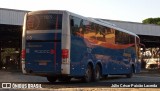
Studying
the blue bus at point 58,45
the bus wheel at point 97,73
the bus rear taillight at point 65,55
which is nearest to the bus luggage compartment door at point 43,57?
the blue bus at point 58,45

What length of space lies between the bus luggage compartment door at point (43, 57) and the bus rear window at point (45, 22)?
28.5 inches

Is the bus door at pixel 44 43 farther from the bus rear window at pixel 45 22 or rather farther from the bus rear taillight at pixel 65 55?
the bus rear taillight at pixel 65 55

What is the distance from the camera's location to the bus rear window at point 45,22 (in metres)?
18.9

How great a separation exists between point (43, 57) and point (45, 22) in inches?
62.4

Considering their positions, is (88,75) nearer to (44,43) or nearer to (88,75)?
(88,75)

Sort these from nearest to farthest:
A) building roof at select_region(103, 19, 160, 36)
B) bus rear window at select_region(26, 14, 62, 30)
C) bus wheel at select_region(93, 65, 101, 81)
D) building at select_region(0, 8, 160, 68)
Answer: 1. bus rear window at select_region(26, 14, 62, 30)
2. bus wheel at select_region(93, 65, 101, 81)
3. building at select_region(0, 8, 160, 68)
4. building roof at select_region(103, 19, 160, 36)

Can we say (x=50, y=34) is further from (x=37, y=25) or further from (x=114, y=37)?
(x=114, y=37)

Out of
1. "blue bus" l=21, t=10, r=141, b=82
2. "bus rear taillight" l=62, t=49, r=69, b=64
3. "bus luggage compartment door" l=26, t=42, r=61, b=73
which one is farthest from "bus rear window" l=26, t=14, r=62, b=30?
"bus rear taillight" l=62, t=49, r=69, b=64

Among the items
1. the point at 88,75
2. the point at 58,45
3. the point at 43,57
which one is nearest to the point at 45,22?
the point at 58,45

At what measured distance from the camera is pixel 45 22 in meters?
19.0

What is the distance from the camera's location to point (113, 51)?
82.0 ft

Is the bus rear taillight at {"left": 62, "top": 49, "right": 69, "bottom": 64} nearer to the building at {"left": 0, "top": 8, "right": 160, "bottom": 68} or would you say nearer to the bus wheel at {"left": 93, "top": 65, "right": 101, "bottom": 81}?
the bus wheel at {"left": 93, "top": 65, "right": 101, "bottom": 81}

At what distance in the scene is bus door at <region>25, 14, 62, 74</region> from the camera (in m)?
18.8

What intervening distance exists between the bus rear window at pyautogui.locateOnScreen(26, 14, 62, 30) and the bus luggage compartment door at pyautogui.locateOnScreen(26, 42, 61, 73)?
0.72 m
